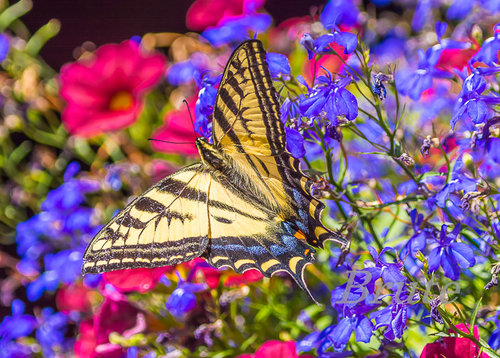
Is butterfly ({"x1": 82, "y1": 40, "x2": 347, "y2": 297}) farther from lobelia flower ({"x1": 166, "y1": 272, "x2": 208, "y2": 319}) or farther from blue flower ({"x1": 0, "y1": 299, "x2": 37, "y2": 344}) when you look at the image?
blue flower ({"x1": 0, "y1": 299, "x2": 37, "y2": 344})

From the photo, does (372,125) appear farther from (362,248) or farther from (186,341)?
(186,341)

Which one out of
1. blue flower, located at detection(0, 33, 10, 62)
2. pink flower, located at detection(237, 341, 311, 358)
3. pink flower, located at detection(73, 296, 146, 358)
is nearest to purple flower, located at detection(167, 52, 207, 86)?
blue flower, located at detection(0, 33, 10, 62)

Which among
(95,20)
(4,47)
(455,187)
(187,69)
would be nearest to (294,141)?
(455,187)

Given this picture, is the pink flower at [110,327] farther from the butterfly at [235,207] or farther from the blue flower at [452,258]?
the blue flower at [452,258]

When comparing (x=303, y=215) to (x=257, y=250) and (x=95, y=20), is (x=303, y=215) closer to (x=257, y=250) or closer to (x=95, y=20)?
(x=257, y=250)

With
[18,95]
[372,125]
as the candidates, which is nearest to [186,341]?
[372,125]

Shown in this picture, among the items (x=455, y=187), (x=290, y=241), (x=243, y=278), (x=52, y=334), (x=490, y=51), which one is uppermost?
(x=490, y=51)
